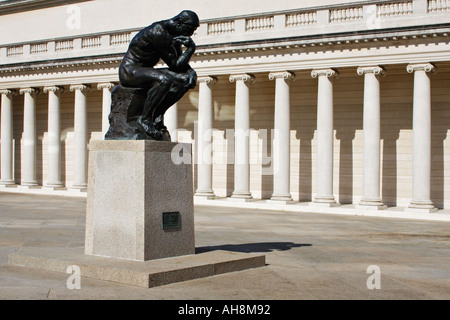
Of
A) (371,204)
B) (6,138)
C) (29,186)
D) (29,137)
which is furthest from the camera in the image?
(6,138)

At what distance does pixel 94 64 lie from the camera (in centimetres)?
5862

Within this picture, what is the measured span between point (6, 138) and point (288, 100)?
3110cm

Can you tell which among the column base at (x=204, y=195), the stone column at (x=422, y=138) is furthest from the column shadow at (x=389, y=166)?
the column base at (x=204, y=195)

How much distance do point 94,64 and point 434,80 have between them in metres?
29.9

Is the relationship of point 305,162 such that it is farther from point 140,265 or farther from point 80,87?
point 140,265

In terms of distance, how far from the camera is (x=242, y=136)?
50.6 metres

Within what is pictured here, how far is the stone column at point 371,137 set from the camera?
45.7m

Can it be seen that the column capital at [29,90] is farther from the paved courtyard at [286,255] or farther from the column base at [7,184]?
the paved courtyard at [286,255]

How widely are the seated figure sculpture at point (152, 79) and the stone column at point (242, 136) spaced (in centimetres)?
3093

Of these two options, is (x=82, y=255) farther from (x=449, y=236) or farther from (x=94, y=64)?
(x=94, y=64)

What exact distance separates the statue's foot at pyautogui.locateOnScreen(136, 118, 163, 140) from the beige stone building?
28533mm

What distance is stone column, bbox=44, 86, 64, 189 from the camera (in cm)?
6150

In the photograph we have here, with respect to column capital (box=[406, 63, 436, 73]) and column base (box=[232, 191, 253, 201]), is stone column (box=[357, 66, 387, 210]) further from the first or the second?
column base (box=[232, 191, 253, 201])

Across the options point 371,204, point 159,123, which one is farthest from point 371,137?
point 159,123
